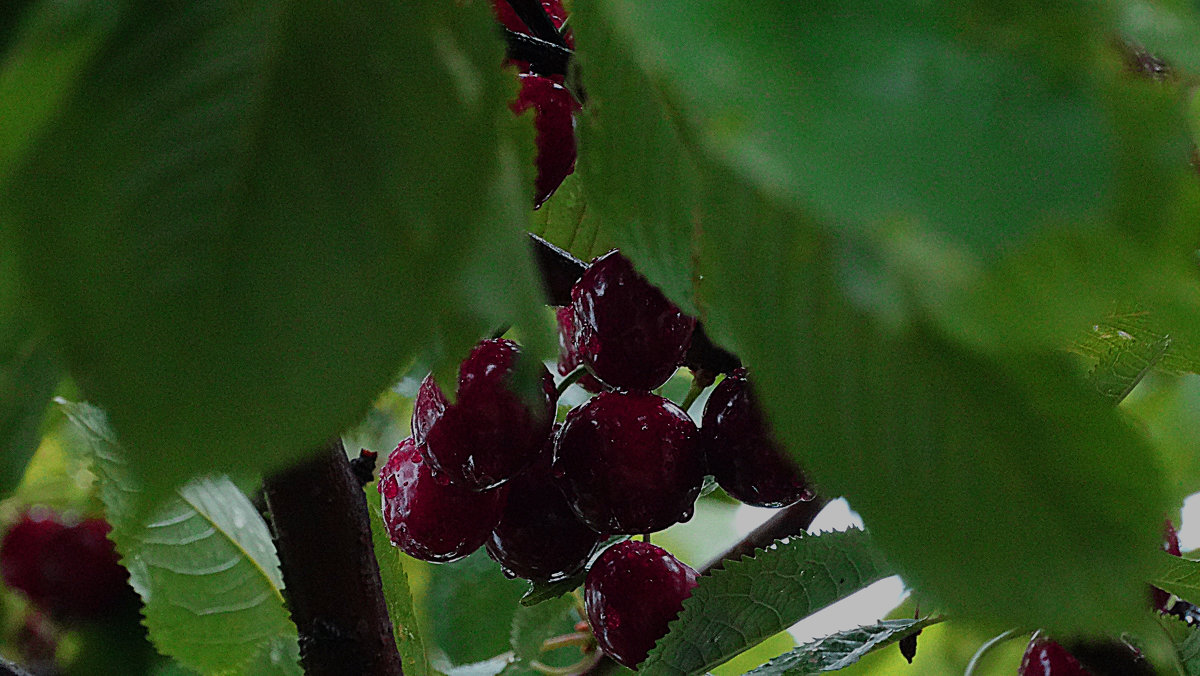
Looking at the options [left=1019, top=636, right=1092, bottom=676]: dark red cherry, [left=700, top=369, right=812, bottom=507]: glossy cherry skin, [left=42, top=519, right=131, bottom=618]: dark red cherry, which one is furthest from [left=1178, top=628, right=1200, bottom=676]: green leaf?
[left=42, top=519, right=131, bottom=618]: dark red cherry

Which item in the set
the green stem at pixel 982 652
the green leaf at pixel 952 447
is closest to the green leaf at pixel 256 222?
the green leaf at pixel 952 447

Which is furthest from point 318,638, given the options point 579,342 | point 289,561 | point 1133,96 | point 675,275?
point 1133,96

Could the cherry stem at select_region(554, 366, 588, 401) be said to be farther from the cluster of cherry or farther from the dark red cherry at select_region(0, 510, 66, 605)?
the dark red cherry at select_region(0, 510, 66, 605)

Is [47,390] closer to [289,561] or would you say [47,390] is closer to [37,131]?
[37,131]

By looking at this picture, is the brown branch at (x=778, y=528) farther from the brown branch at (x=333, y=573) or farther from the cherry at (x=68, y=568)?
the cherry at (x=68, y=568)

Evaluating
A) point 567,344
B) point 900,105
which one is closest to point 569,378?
point 567,344

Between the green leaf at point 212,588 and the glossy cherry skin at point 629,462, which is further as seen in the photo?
the green leaf at point 212,588
